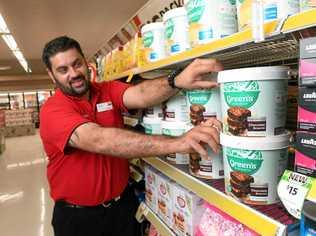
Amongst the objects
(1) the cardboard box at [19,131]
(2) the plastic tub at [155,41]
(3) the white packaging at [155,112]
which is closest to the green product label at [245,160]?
(2) the plastic tub at [155,41]

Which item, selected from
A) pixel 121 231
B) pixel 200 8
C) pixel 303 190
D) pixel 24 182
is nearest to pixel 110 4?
pixel 24 182

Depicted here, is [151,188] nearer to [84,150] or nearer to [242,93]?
[84,150]

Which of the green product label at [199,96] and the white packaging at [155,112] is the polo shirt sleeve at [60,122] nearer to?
the white packaging at [155,112]

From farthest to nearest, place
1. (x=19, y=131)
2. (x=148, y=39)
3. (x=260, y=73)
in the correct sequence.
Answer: (x=19, y=131) < (x=148, y=39) < (x=260, y=73)

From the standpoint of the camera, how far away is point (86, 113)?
6.62 ft

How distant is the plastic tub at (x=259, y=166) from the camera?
A: 0.96m

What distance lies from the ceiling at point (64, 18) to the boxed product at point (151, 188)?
4.47 m

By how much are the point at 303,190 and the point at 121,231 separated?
A: 5.64ft

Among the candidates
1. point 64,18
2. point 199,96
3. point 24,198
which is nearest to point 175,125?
point 199,96

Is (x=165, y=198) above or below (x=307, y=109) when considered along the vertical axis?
below

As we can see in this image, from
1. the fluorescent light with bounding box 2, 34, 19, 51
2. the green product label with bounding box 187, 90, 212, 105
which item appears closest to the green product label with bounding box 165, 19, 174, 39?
the green product label with bounding box 187, 90, 212, 105

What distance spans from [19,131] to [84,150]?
14.1 metres

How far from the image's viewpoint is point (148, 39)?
165 centimetres

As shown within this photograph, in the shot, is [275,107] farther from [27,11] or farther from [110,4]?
[27,11]
